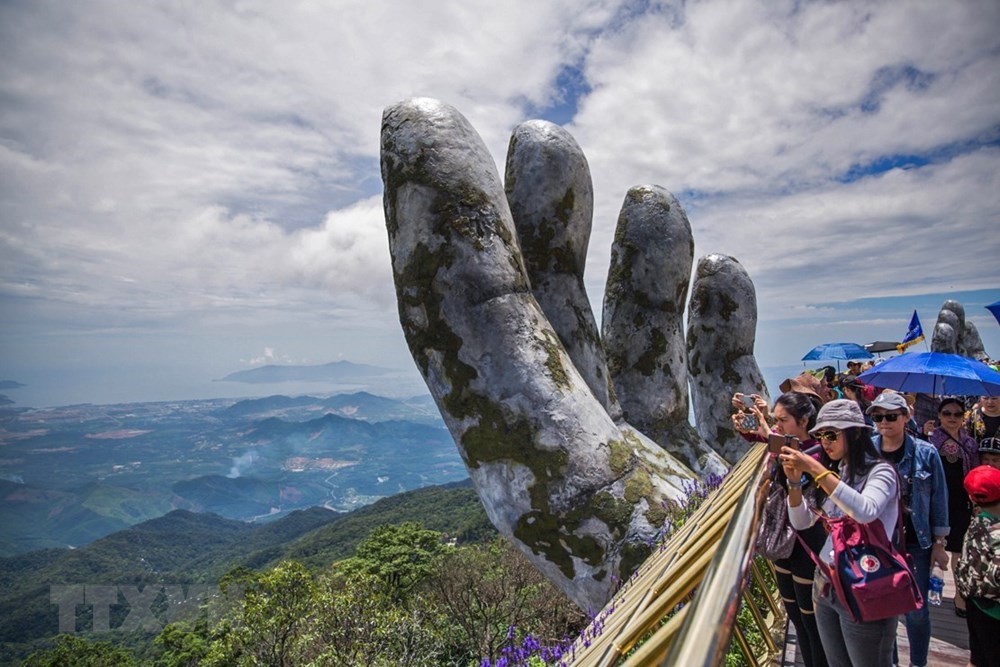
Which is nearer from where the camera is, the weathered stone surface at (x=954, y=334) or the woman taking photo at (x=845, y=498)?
the woman taking photo at (x=845, y=498)

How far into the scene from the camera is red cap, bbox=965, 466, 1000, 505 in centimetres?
351

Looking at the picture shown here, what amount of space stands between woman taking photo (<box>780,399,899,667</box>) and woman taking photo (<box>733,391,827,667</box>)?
12.8 inches

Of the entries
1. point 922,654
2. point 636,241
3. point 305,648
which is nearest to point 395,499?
point 305,648

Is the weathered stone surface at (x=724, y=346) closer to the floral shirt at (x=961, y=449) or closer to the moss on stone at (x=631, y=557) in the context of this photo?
the moss on stone at (x=631, y=557)

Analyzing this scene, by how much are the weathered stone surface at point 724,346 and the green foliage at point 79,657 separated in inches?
1412

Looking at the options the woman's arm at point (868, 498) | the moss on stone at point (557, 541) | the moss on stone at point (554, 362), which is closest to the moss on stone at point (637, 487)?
the moss on stone at point (557, 541)

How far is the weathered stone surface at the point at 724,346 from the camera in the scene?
14.7 m

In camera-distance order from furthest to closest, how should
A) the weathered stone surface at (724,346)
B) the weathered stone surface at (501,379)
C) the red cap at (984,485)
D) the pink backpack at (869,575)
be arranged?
1. the weathered stone surface at (724,346)
2. the weathered stone surface at (501,379)
3. the red cap at (984,485)
4. the pink backpack at (869,575)

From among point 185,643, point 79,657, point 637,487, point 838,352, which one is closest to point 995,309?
point 838,352

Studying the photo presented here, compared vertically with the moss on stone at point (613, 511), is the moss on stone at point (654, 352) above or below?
above

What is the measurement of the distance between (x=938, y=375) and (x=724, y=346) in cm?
736

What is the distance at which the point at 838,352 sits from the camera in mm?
19625

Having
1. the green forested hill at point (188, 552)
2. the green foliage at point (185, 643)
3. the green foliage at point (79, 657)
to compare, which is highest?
the green foliage at point (185, 643)

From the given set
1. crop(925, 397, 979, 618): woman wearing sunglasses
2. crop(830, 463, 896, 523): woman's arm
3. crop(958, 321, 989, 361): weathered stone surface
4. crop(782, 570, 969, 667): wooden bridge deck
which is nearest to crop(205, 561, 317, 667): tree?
crop(782, 570, 969, 667): wooden bridge deck
